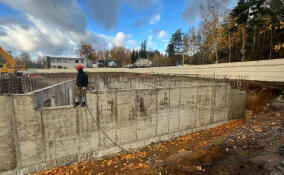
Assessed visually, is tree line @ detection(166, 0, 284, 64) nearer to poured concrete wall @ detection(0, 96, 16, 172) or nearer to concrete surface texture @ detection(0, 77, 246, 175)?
concrete surface texture @ detection(0, 77, 246, 175)

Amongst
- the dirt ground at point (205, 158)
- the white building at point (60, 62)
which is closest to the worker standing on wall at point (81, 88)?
the dirt ground at point (205, 158)

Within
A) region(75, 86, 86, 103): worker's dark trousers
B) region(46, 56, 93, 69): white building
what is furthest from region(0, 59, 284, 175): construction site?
region(46, 56, 93, 69): white building

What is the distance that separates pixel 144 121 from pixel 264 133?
539 cm

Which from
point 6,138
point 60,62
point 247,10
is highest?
point 247,10

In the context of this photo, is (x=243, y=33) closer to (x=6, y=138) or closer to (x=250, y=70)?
(x=250, y=70)

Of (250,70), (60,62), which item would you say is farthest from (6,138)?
(60,62)

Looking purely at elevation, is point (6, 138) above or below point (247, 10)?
below

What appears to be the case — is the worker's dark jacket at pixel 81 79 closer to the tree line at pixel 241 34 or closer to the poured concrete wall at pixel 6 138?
the poured concrete wall at pixel 6 138

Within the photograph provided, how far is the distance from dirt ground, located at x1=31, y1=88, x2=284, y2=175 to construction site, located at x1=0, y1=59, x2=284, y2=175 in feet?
0.08

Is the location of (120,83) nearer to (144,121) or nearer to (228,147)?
(144,121)

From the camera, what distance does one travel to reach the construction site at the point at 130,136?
4414mm

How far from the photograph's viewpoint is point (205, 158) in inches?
A: 177

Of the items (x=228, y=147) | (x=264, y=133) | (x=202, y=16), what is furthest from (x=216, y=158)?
(x=202, y=16)

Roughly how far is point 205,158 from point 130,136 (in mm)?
3581
